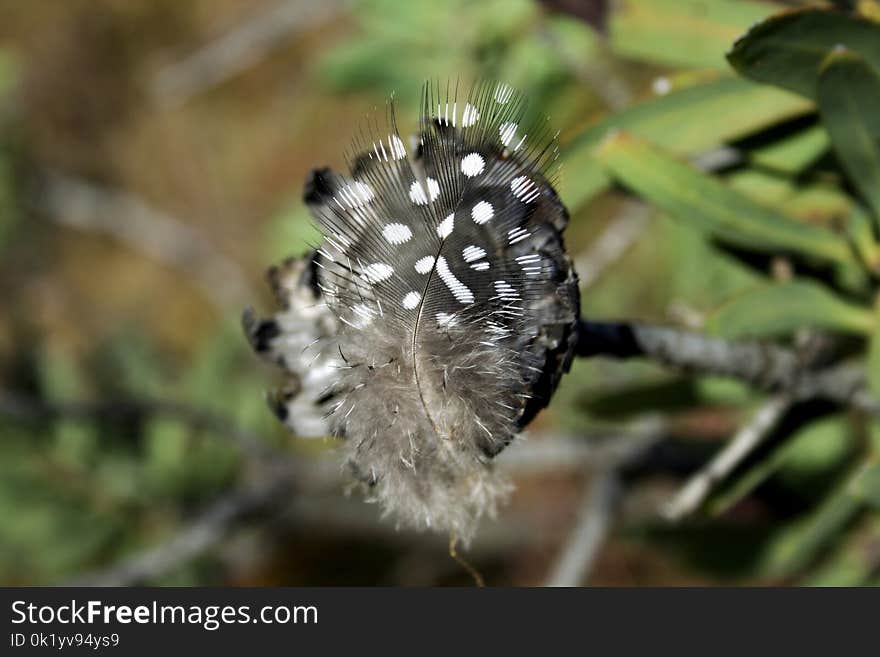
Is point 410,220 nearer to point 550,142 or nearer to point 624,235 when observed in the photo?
point 550,142

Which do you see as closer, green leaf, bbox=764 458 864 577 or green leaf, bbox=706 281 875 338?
green leaf, bbox=706 281 875 338

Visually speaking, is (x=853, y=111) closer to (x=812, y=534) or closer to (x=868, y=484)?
(x=868, y=484)

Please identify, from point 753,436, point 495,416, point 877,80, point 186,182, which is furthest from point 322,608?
point 186,182

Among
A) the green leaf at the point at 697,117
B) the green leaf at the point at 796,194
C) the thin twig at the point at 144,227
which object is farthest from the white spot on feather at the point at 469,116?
the thin twig at the point at 144,227

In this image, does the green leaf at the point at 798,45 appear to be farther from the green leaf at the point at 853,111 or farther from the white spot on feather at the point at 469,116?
the white spot on feather at the point at 469,116

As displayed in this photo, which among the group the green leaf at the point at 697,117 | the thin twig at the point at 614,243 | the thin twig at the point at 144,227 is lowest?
the green leaf at the point at 697,117

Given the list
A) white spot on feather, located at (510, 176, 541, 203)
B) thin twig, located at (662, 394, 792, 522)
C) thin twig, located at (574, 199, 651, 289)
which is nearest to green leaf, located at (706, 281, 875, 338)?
thin twig, located at (662, 394, 792, 522)

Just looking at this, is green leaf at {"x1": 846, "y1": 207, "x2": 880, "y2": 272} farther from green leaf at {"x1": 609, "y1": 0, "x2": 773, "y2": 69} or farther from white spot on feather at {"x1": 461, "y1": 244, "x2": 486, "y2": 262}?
white spot on feather at {"x1": 461, "y1": 244, "x2": 486, "y2": 262}
